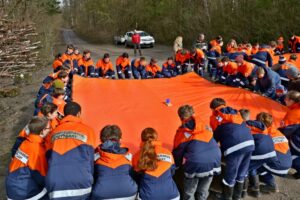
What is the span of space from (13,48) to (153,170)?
11229mm

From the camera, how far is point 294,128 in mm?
4734

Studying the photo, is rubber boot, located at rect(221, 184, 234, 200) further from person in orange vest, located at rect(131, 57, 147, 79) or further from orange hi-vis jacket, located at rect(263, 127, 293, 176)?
person in orange vest, located at rect(131, 57, 147, 79)

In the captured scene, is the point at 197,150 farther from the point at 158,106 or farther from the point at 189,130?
the point at 158,106

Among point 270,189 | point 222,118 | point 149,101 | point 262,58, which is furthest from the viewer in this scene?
point 262,58

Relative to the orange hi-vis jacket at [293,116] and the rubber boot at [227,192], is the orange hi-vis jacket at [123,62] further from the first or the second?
the rubber boot at [227,192]

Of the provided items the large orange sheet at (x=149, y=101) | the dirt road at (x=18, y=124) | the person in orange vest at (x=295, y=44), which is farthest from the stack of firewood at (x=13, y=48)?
the person in orange vest at (x=295, y=44)

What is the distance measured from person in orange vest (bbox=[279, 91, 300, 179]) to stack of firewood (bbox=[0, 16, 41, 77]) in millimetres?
10282

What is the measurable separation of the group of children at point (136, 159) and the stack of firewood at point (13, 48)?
30.3 feet

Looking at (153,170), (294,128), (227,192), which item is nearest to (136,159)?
(153,170)

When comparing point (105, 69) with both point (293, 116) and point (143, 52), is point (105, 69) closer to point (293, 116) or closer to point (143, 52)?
point (293, 116)

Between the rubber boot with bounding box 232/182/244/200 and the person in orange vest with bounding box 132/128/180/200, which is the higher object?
the person in orange vest with bounding box 132/128/180/200

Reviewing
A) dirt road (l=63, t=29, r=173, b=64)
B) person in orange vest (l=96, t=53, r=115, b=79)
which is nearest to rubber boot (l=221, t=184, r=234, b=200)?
person in orange vest (l=96, t=53, r=115, b=79)

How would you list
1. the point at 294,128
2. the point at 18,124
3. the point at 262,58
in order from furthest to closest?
the point at 262,58, the point at 18,124, the point at 294,128

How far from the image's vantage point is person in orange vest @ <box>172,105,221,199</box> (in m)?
3.79
